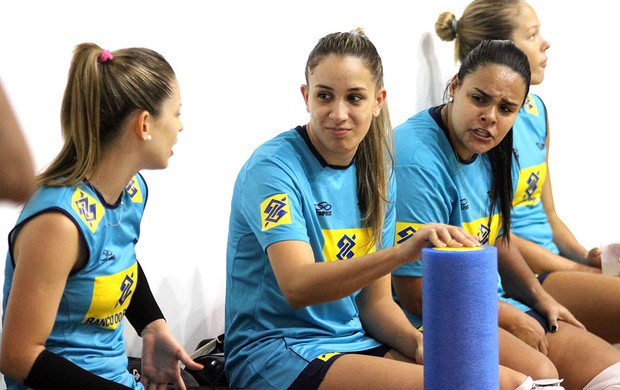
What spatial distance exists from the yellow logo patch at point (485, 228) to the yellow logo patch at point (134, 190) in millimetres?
896

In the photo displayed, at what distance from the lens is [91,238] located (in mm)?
1848

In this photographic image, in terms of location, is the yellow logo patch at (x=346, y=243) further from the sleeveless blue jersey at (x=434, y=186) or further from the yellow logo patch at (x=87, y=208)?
the yellow logo patch at (x=87, y=208)

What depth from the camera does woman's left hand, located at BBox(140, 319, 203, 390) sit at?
6.55 ft

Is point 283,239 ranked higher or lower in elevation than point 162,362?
higher

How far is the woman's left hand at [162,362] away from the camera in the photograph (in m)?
2.00

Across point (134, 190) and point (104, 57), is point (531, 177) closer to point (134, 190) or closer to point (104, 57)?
point (134, 190)

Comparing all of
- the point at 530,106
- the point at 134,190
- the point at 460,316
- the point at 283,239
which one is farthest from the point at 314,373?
the point at 530,106

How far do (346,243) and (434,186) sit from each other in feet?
1.12

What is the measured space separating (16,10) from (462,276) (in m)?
1.12

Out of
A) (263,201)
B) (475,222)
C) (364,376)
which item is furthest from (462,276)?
(475,222)

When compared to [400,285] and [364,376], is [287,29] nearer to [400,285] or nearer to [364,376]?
[400,285]

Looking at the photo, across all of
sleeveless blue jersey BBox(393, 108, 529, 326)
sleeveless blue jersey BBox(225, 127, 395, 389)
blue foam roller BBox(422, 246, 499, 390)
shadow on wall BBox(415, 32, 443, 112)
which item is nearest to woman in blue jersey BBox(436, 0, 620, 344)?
shadow on wall BBox(415, 32, 443, 112)

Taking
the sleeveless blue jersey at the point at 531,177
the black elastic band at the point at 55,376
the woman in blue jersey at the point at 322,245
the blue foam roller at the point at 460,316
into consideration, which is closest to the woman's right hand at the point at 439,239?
the blue foam roller at the point at 460,316

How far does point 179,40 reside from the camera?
256cm
